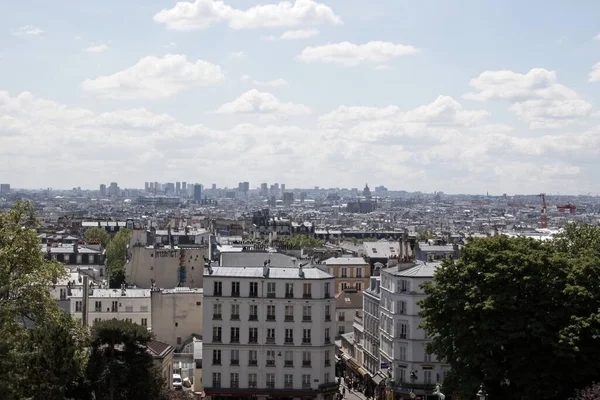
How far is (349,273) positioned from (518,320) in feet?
182

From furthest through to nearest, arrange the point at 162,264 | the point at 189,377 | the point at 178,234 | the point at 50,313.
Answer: the point at 178,234 → the point at 162,264 → the point at 189,377 → the point at 50,313

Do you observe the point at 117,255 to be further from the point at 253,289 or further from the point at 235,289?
the point at 253,289

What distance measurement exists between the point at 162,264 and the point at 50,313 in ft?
195

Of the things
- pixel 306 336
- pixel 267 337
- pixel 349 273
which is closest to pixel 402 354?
pixel 306 336

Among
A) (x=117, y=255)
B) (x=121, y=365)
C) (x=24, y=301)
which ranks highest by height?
(x=24, y=301)

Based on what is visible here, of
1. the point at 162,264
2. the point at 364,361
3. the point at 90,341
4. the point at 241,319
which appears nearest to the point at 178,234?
the point at 162,264

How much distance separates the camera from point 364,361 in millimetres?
79688

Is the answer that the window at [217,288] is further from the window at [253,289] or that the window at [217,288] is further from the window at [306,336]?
the window at [306,336]

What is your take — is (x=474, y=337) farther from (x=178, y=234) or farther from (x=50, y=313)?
(x=178, y=234)

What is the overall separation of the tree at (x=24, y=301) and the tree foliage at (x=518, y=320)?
18783mm

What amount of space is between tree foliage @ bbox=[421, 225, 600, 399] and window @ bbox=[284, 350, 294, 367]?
46.3ft

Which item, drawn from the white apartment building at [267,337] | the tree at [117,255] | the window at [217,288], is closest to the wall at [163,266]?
the tree at [117,255]

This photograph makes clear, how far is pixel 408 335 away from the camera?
221ft

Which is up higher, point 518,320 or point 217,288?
point 518,320
